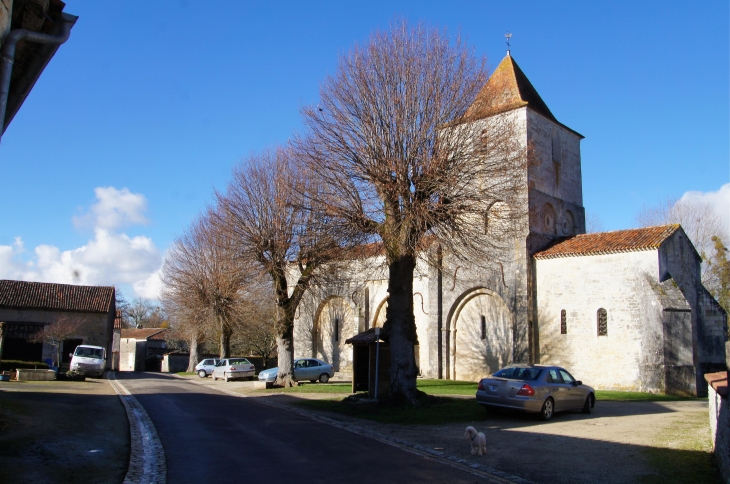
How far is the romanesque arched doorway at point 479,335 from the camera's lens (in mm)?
29531

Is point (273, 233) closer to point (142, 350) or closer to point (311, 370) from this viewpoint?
point (311, 370)

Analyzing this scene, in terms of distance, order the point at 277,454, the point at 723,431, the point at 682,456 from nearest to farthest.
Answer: the point at 723,431, the point at 682,456, the point at 277,454

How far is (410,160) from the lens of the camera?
16.8 m

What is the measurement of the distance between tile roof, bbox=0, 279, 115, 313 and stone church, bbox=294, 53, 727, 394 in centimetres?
2215

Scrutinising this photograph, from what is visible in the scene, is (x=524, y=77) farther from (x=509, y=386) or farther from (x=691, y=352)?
(x=509, y=386)

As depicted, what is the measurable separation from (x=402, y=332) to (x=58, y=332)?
30.2m

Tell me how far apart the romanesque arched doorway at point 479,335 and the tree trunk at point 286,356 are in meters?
10.0

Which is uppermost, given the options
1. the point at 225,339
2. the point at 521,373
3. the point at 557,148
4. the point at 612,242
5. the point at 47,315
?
the point at 557,148

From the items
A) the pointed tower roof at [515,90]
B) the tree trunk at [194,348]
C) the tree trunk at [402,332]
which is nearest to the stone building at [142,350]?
the tree trunk at [194,348]

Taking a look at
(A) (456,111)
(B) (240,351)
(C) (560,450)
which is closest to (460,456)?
(C) (560,450)

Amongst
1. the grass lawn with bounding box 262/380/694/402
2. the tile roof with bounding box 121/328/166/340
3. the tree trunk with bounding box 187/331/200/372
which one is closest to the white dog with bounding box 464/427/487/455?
the grass lawn with bounding box 262/380/694/402

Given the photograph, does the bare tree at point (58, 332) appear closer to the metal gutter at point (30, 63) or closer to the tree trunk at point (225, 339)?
the tree trunk at point (225, 339)

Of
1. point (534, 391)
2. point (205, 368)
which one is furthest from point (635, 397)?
point (205, 368)

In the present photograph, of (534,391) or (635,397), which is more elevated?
(534,391)
